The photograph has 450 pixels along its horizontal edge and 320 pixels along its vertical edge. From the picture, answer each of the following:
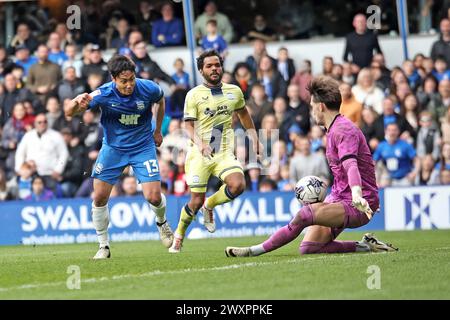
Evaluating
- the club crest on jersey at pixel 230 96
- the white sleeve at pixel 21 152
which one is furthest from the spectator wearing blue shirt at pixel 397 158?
the white sleeve at pixel 21 152

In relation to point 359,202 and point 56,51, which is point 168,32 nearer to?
point 56,51

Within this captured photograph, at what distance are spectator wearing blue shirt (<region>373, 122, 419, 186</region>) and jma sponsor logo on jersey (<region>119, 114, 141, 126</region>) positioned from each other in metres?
7.61

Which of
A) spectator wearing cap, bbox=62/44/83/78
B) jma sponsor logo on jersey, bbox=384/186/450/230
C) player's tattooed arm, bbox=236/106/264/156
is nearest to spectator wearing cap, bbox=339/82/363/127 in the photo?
jma sponsor logo on jersey, bbox=384/186/450/230

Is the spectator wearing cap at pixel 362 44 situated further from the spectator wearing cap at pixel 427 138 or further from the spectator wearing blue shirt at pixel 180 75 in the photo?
the spectator wearing blue shirt at pixel 180 75

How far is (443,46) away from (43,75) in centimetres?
769

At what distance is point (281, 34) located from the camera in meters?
23.7

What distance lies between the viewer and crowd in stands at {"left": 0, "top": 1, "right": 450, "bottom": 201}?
66.4ft

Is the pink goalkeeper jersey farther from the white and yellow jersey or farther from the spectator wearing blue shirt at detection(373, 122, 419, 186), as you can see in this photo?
the spectator wearing blue shirt at detection(373, 122, 419, 186)

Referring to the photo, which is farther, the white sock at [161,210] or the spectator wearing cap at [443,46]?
the spectator wearing cap at [443,46]

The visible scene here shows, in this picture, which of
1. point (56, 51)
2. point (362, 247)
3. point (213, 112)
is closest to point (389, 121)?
point (213, 112)

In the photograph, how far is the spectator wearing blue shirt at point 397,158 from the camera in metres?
20.0

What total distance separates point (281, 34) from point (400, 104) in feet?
12.8

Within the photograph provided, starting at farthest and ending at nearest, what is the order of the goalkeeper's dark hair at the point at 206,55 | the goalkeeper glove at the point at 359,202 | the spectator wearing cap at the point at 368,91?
the spectator wearing cap at the point at 368,91, the goalkeeper's dark hair at the point at 206,55, the goalkeeper glove at the point at 359,202

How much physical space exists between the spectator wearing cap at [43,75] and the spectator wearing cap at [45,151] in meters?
1.17
